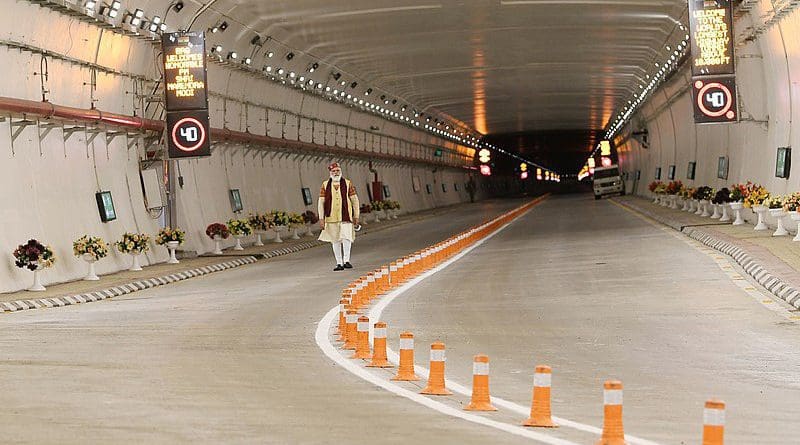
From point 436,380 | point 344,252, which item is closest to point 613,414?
point 436,380

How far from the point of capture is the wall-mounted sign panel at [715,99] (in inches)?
1348

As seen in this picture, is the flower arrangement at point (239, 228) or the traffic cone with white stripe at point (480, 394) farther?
the flower arrangement at point (239, 228)

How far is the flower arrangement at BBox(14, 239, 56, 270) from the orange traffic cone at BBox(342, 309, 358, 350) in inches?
489

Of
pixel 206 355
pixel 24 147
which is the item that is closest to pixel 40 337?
pixel 206 355

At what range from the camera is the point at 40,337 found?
54.6ft

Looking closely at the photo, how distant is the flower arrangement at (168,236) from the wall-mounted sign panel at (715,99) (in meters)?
13.3

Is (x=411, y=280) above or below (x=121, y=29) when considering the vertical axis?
below

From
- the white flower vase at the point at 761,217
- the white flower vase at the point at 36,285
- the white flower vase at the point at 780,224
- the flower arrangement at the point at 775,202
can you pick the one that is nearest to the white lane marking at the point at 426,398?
the white flower vase at the point at 36,285

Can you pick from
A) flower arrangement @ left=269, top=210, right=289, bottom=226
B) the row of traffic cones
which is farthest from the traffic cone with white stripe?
flower arrangement @ left=269, top=210, right=289, bottom=226

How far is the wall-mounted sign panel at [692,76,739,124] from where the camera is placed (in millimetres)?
34250

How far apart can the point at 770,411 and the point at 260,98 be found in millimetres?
39294

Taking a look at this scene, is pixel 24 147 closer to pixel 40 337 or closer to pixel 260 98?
pixel 40 337

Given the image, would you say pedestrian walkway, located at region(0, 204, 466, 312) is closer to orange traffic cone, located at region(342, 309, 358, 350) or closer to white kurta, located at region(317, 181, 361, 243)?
white kurta, located at region(317, 181, 361, 243)

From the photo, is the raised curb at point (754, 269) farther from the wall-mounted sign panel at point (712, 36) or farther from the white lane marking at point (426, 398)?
the white lane marking at point (426, 398)
